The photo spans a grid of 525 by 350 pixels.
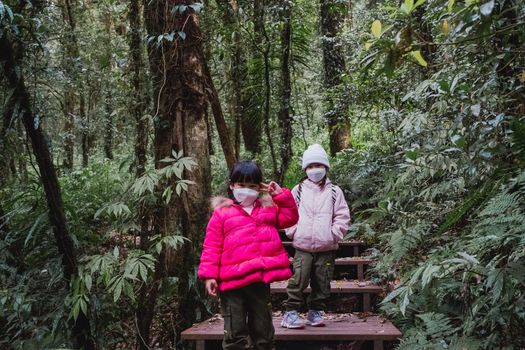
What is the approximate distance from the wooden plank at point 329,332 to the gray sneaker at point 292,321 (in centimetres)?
5

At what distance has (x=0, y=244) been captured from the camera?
437 cm

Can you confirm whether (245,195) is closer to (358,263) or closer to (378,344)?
(378,344)

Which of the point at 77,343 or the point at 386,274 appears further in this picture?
the point at 386,274

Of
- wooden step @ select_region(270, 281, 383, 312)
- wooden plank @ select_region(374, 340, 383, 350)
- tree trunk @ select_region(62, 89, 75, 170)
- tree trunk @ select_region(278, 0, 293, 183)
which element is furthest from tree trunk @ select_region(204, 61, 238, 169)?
tree trunk @ select_region(62, 89, 75, 170)

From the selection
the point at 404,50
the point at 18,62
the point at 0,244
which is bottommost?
the point at 0,244

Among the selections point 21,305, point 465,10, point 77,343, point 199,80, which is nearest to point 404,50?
point 465,10

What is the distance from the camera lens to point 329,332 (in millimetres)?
3768

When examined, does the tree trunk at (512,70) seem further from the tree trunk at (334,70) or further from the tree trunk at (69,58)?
the tree trunk at (334,70)

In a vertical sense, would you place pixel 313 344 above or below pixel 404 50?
below

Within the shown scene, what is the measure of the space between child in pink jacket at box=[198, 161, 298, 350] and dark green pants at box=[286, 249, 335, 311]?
27.6 inches

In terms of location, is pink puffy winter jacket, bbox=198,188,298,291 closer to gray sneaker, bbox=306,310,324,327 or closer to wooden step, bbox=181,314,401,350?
wooden step, bbox=181,314,401,350

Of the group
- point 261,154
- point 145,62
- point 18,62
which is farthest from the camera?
point 261,154

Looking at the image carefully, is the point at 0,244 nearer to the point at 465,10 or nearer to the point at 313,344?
the point at 313,344

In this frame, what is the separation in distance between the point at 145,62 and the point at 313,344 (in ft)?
12.5
